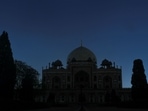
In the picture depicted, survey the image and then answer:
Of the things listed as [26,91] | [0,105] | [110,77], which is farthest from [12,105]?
[110,77]

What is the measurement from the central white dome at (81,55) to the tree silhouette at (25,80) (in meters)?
38.6

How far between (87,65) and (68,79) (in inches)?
314

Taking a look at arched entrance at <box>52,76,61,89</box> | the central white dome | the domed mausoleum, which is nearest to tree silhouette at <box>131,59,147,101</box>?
the domed mausoleum

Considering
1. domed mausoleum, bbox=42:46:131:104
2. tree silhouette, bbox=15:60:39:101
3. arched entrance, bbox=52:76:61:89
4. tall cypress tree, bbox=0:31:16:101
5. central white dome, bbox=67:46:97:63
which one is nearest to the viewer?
tall cypress tree, bbox=0:31:16:101

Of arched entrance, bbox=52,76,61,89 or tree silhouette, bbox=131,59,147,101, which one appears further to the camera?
arched entrance, bbox=52,76,61,89

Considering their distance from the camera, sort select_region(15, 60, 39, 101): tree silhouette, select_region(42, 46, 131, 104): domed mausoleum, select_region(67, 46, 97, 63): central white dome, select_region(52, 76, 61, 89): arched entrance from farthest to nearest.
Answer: select_region(67, 46, 97, 63): central white dome → select_region(52, 76, 61, 89): arched entrance → select_region(42, 46, 131, 104): domed mausoleum → select_region(15, 60, 39, 101): tree silhouette

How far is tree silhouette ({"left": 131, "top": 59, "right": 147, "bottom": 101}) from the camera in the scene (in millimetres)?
49844

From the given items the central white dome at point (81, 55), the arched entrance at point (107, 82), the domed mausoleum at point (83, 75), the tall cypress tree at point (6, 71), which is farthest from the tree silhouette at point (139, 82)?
the central white dome at point (81, 55)

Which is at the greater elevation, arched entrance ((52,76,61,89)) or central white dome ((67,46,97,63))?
central white dome ((67,46,97,63))

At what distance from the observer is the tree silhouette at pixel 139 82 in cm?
4984

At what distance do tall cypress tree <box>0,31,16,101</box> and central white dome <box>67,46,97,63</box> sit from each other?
71.2 metres

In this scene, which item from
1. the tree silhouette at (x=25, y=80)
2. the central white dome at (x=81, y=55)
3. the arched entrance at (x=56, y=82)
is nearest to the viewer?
the tree silhouette at (x=25, y=80)

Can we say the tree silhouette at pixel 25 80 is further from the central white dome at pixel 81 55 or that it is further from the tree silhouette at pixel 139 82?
the central white dome at pixel 81 55

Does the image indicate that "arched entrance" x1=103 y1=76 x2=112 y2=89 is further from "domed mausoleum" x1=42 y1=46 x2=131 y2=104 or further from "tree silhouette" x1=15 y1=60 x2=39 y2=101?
"tree silhouette" x1=15 y1=60 x2=39 y2=101
